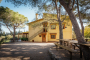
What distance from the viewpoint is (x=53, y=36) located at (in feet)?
60.4

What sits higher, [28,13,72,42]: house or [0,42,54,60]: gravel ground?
[28,13,72,42]: house

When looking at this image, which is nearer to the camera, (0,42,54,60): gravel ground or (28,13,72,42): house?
(0,42,54,60): gravel ground

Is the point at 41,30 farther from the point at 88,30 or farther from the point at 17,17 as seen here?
the point at 88,30

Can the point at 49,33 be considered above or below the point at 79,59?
above

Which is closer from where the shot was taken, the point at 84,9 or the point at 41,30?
the point at 84,9

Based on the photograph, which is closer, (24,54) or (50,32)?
(24,54)

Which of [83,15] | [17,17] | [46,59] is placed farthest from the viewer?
[17,17]

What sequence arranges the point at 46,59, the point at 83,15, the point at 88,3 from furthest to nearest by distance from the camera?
the point at 83,15 < the point at 88,3 < the point at 46,59

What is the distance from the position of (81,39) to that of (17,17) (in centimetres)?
1537

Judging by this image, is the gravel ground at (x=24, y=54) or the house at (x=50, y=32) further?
the house at (x=50, y=32)

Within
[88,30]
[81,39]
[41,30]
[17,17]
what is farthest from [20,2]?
[88,30]

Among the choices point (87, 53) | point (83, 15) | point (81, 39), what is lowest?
point (87, 53)

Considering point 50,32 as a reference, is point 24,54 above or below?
below

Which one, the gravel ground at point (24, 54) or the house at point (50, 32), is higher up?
the house at point (50, 32)
